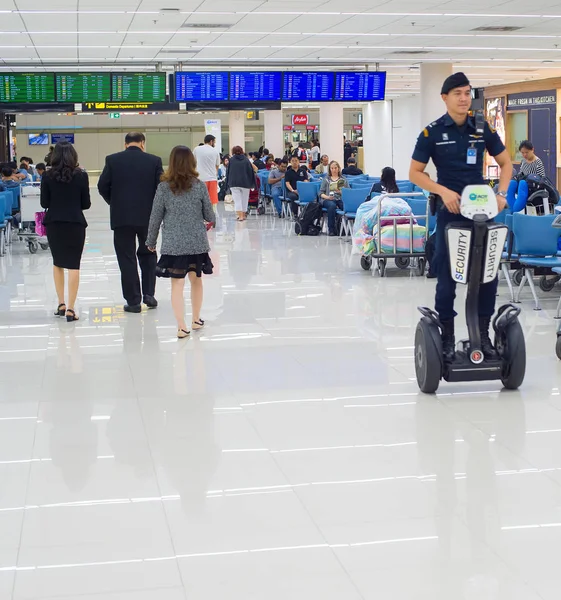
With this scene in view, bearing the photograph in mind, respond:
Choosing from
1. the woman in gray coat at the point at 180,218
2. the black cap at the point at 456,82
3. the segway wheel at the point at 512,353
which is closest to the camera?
the black cap at the point at 456,82

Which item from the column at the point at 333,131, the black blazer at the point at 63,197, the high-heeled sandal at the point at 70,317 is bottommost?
the high-heeled sandal at the point at 70,317

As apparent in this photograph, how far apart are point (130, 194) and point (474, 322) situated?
4.12 meters

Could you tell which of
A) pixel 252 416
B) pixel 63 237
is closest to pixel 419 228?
pixel 63 237

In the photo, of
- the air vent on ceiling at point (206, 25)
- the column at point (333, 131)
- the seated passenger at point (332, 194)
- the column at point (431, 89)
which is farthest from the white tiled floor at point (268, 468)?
the column at point (333, 131)

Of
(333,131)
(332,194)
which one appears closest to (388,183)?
(332,194)

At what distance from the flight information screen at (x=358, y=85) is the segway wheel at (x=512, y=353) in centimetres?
1401

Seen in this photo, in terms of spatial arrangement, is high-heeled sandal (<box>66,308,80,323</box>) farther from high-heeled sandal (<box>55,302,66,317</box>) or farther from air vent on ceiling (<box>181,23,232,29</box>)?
air vent on ceiling (<box>181,23,232,29</box>)

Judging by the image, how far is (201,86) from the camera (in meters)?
18.5

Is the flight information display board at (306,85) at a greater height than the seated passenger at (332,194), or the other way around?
the flight information display board at (306,85)

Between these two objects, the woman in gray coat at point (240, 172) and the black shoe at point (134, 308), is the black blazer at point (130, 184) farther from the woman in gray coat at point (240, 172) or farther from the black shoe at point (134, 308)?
the woman in gray coat at point (240, 172)

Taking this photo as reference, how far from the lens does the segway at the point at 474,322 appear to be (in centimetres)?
518

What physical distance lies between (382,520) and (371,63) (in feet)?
55.4

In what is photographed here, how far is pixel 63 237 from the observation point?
8516 mm

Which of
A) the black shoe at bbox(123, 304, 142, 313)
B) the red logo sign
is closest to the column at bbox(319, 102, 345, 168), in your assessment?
the black shoe at bbox(123, 304, 142, 313)
